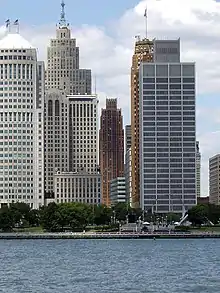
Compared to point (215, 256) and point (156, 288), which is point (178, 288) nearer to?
point (156, 288)

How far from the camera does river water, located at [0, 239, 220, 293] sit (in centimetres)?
10606

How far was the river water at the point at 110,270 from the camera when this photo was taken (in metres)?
106

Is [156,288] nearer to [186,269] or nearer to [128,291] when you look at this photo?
[128,291]

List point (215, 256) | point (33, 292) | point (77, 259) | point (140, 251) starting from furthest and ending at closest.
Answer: point (140, 251), point (215, 256), point (77, 259), point (33, 292)

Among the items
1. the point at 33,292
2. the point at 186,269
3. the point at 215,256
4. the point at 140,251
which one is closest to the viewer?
the point at 33,292

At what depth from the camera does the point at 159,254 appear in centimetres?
17362

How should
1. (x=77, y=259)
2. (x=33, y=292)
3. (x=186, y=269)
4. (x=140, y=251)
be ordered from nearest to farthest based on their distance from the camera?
(x=33, y=292) < (x=186, y=269) < (x=77, y=259) < (x=140, y=251)

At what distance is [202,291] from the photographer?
10200cm

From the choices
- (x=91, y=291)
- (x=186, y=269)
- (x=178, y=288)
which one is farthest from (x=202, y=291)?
(x=186, y=269)

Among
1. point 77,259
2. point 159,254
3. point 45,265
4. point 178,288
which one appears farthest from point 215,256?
point 178,288

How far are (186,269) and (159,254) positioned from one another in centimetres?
3973

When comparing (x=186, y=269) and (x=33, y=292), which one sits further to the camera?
(x=186, y=269)

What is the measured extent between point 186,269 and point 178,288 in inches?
1158

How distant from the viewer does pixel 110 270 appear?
131m
